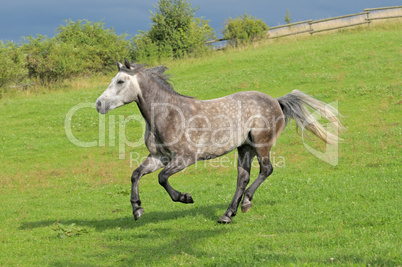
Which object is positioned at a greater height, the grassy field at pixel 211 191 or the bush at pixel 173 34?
the bush at pixel 173 34

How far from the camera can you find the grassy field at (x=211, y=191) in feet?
25.0

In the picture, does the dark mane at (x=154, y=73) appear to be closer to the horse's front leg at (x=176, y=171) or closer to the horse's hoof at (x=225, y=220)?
the horse's front leg at (x=176, y=171)

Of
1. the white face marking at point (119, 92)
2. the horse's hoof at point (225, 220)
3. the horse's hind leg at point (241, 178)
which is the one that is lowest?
the horse's hoof at point (225, 220)

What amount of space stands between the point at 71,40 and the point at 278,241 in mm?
42756

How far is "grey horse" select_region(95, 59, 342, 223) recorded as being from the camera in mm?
8617

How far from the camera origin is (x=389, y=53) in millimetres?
32656

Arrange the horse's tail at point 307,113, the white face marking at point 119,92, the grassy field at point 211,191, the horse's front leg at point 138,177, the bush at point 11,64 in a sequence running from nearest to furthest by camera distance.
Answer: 1. the grassy field at point 211,191
2. the white face marking at point 119,92
3. the horse's front leg at point 138,177
4. the horse's tail at point 307,113
5. the bush at point 11,64

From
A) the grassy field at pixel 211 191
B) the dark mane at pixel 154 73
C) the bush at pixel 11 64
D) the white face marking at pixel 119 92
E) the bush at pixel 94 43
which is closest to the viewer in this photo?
the grassy field at pixel 211 191

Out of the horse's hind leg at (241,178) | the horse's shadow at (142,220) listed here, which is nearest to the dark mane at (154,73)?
the horse's hind leg at (241,178)

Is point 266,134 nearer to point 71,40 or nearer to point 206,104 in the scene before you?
point 206,104

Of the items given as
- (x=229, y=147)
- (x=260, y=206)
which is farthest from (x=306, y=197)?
(x=229, y=147)

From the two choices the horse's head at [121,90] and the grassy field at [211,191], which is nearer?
the grassy field at [211,191]

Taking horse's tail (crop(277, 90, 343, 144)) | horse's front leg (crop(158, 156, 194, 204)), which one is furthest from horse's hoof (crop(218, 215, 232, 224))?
horse's tail (crop(277, 90, 343, 144))

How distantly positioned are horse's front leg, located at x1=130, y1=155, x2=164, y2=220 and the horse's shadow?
1.52 meters
